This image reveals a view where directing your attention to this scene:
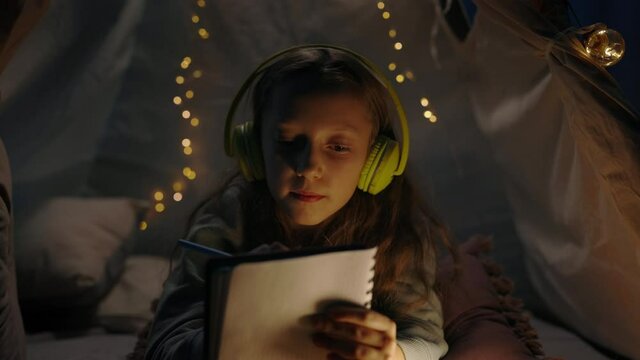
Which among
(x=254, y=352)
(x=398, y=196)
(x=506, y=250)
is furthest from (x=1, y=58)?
(x=506, y=250)

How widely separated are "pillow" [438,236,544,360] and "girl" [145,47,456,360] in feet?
0.54

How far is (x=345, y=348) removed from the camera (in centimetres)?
103

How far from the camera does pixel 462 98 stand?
2168mm

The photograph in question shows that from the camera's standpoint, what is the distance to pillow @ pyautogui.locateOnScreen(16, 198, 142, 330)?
68.6 inches

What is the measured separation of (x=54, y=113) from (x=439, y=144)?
1.05 m

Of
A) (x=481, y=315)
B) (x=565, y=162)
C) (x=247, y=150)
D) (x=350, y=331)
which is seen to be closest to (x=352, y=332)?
(x=350, y=331)

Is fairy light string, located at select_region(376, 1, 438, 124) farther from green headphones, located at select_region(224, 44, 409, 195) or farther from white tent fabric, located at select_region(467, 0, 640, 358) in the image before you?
green headphones, located at select_region(224, 44, 409, 195)

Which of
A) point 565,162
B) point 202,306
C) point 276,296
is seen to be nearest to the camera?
point 276,296

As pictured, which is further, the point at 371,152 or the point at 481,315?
the point at 481,315

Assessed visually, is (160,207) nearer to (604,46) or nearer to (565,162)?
(565,162)

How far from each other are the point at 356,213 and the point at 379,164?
12 centimetres

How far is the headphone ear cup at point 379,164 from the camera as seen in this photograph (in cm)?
128

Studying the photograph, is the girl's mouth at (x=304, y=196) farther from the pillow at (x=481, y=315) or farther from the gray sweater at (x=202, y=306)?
the pillow at (x=481, y=315)

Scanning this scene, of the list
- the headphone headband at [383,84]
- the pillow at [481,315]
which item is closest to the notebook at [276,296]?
the headphone headband at [383,84]
